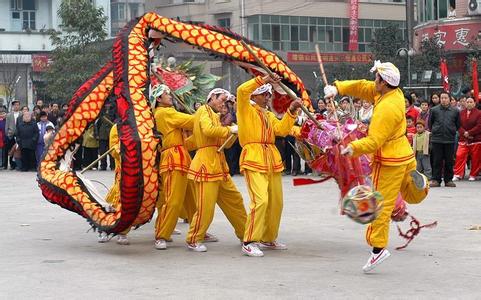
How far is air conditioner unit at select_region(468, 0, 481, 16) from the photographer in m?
36.0

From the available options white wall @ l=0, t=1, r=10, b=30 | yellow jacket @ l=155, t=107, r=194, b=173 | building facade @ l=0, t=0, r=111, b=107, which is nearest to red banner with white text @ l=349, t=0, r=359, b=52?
building facade @ l=0, t=0, r=111, b=107

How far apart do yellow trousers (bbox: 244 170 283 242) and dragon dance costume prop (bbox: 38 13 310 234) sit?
873 millimetres

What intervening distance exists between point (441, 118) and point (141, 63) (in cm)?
768

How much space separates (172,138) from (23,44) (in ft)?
Result: 139

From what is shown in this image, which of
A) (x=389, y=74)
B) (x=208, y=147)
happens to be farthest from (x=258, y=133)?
(x=389, y=74)

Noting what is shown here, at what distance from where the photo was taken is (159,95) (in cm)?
1003

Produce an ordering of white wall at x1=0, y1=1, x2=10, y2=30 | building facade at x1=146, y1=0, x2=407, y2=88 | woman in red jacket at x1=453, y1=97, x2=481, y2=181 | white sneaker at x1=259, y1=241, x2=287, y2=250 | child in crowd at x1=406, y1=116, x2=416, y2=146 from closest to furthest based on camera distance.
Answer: white sneaker at x1=259, y1=241, x2=287, y2=250 → woman in red jacket at x1=453, y1=97, x2=481, y2=181 → child in crowd at x1=406, y1=116, x2=416, y2=146 → building facade at x1=146, y1=0, x2=407, y2=88 → white wall at x1=0, y1=1, x2=10, y2=30

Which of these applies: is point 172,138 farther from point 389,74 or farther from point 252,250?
point 389,74

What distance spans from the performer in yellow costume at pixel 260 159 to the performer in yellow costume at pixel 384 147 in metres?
0.92

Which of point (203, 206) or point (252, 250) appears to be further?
point (203, 206)

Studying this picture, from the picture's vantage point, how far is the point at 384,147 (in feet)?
27.6

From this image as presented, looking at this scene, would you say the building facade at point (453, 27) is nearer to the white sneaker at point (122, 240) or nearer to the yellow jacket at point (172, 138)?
the yellow jacket at point (172, 138)

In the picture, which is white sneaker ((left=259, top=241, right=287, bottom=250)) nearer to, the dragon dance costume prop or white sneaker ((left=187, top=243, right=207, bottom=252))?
white sneaker ((left=187, top=243, right=207, bottom=252))

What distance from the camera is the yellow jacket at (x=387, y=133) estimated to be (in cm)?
812
